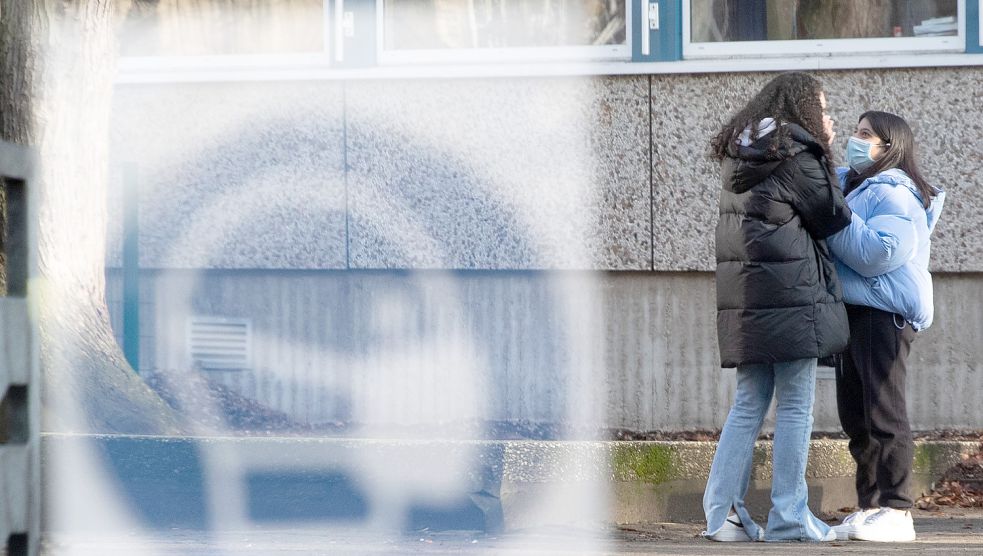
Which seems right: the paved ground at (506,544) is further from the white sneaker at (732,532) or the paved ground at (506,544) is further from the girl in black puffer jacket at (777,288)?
the girl in black puffer jacket at (777,288)

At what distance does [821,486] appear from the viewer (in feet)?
18.0

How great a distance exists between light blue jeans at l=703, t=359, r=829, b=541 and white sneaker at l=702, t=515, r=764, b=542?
0.02 meters

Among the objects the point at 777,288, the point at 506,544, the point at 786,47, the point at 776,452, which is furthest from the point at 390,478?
the point at 786,47

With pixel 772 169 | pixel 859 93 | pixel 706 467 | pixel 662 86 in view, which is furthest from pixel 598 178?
pixel 772 169

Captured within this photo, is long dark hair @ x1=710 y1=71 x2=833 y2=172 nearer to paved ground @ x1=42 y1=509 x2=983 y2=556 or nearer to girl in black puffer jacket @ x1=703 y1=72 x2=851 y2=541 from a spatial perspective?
girl in black puffer jacket @ x1=703 y1=72 x2=851 y2=541

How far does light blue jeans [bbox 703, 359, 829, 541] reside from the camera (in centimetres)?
461

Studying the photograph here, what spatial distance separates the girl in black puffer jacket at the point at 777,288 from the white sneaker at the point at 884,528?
155mm

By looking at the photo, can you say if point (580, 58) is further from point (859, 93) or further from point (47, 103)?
point (47, 103)

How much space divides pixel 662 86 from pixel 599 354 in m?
1.40

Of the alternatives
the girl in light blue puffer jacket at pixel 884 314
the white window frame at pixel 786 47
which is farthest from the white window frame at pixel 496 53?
the girl in light blue puffer jacket at pixel 884 314

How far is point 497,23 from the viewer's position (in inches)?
280

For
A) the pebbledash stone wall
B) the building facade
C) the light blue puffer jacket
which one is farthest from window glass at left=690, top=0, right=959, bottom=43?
the light blue puffer jacket

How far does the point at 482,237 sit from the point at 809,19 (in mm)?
2007

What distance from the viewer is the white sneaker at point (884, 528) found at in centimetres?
471
